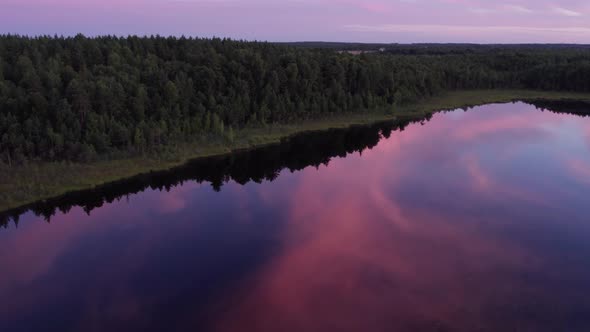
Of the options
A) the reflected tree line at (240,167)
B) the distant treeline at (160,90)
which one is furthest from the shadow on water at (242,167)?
the distant treeline at (160,90)

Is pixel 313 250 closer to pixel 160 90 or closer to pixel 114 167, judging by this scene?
pixel 114 167

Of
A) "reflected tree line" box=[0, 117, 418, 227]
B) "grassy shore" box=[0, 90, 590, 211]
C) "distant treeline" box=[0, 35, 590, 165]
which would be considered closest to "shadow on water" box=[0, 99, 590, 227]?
"reflected tree line" box=[0, 117, 418, 227]

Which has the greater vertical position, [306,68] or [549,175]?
[306,68]

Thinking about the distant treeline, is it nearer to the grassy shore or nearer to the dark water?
the grassy shore

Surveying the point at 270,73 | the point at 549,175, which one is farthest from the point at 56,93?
the point at 549,175

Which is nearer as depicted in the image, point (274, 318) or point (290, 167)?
point (274, 318)

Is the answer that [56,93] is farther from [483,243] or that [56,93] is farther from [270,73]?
[483,243]

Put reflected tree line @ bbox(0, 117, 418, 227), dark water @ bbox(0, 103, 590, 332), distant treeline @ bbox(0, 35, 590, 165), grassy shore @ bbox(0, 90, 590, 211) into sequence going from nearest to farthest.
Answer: dark water @ bbox(0, 103, 590, 332) → reflected tree line @ bbox(0, 117, 418, 227) → grassy shore @ bbox(0, 90, 590, 211) → distant treeline @ bbox(0, 35, 590, 165)
